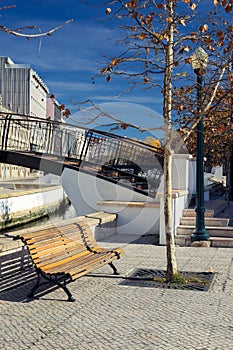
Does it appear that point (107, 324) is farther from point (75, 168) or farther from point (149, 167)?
point (149, 167)

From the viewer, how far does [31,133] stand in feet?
71.3

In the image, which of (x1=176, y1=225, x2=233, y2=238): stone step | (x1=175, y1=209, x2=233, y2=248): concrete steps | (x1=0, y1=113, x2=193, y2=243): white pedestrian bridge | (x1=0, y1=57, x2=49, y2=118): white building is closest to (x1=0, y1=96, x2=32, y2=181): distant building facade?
(x1=0, y1=57, x2=49, y2=118): white building

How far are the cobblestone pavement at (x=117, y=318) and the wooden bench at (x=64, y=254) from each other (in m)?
0.29

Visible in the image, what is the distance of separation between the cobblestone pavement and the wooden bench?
0.29m

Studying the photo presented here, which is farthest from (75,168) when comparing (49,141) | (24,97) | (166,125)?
(24,97)

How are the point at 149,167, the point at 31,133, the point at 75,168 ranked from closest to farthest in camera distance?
1. the point at 75,168
2. the point at 149,167
3. the point at 31,133

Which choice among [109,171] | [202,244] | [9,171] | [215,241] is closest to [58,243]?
[202,244]

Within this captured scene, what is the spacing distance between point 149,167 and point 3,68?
93803 mm

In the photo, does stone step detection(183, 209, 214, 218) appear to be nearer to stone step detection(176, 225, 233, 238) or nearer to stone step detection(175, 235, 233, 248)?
stone step detection(176, 225, 233, 238)

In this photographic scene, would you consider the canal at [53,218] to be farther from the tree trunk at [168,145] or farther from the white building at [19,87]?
the white building at [19,87]

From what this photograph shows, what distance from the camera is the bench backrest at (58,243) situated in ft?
21.2

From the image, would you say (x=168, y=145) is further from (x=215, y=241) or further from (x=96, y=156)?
(x=96, y=156)

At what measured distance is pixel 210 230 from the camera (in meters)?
11.7

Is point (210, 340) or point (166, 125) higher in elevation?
point (166, 125)
